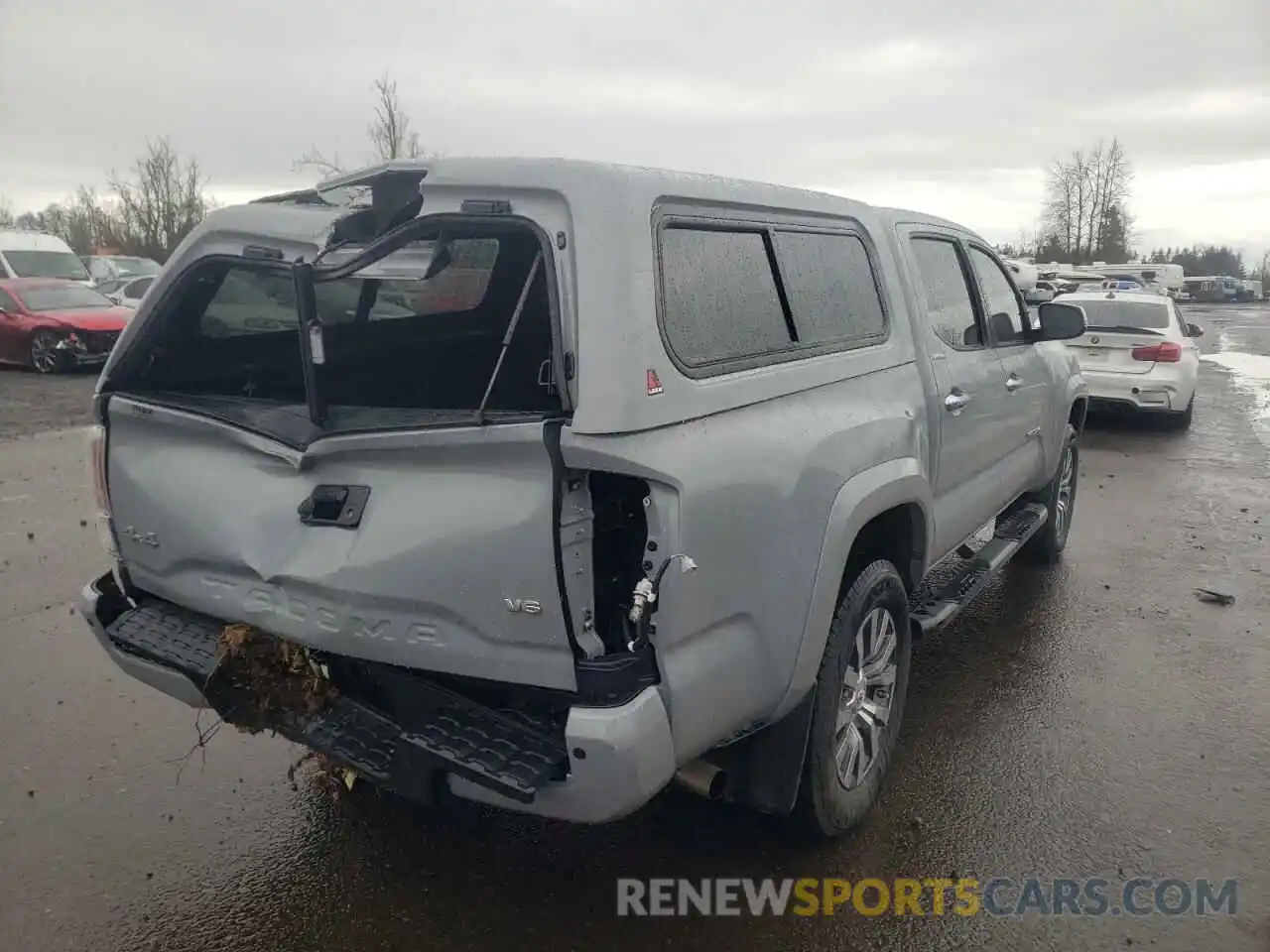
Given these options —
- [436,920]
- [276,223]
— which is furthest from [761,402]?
[436,920]

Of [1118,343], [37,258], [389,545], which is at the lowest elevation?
[1118,343]

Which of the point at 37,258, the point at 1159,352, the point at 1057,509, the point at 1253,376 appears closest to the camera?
the point at 1057,509

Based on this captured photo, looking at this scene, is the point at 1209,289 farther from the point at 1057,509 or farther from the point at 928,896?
the point at 928,896

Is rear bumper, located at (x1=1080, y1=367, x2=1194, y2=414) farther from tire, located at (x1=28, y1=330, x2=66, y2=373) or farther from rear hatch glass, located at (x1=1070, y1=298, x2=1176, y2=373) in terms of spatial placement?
tire, located at (x1=28, y1=330, x2=66, y2=373)

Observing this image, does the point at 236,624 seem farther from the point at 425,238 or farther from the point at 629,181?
the point at 629,181

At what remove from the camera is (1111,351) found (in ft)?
38.5

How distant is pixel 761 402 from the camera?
2842 mm

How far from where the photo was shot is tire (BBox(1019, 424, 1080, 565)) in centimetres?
620

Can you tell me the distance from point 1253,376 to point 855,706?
760 inches

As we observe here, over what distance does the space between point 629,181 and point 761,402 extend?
28.3 inches

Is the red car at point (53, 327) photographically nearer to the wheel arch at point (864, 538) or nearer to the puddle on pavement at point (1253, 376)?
the wheel arch at point (864, 538)

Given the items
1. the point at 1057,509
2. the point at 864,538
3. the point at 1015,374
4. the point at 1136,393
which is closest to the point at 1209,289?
the point at 1136,393

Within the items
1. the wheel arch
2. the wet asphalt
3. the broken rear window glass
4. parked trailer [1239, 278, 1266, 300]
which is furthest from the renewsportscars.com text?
parked trailer [1239, 278, 1266, 300]

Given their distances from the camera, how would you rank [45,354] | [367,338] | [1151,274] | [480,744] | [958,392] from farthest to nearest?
[1151,274] < [45,354] < [958,392] < [367,338] < [480,744]
